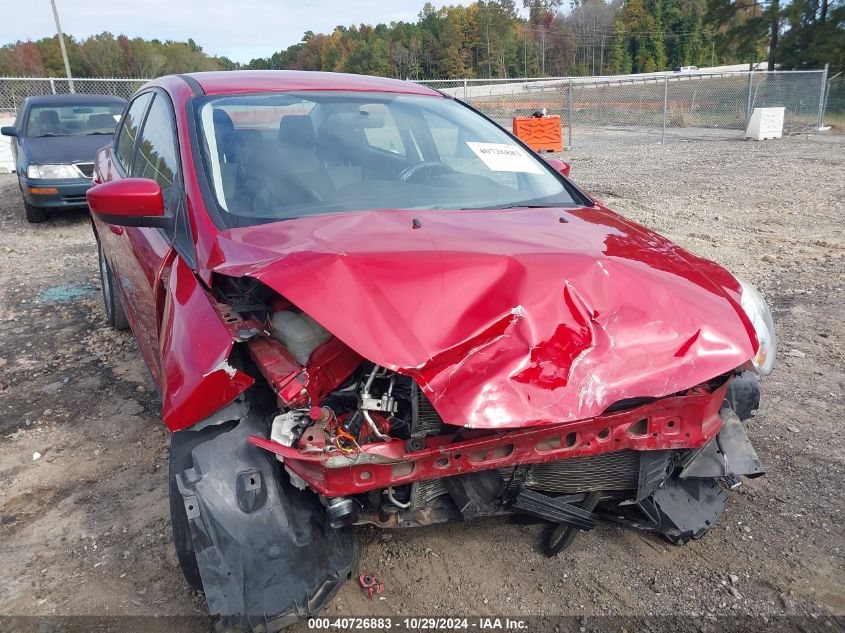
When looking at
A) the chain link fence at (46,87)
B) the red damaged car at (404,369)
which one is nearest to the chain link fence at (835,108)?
the chain link fence at (46,87)

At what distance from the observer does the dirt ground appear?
7.45 feet

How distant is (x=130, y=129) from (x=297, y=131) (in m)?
1.70

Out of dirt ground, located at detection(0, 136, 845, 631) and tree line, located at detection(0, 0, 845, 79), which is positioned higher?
tree line, located at detection(0, 0, 845, 79)

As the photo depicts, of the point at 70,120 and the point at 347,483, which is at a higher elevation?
the point at 70,120

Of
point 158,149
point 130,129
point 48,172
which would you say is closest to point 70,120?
point 48,172

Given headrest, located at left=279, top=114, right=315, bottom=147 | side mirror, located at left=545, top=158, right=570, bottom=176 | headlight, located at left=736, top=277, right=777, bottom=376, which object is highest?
headrest, located at left=279, top=114, right=315, bottom=147

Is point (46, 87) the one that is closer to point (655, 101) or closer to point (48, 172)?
point (48, 172)

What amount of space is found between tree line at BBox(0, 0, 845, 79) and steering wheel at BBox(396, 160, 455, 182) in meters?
54.4

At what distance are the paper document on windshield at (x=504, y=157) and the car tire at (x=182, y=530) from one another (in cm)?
197

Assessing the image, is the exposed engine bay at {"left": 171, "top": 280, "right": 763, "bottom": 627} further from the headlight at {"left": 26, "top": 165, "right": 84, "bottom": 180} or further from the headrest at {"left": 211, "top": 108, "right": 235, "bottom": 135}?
the headlight at {"left": 26, "top": 165, "right": 84, "bottom": 180}

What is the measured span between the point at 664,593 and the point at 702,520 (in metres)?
0.36

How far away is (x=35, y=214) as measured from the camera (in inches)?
337

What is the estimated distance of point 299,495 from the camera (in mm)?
2066

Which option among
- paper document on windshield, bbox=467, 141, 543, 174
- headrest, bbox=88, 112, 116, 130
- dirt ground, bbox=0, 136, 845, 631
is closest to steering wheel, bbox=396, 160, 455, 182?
paper document on windshield, bbox=467, 141, 543, 174
